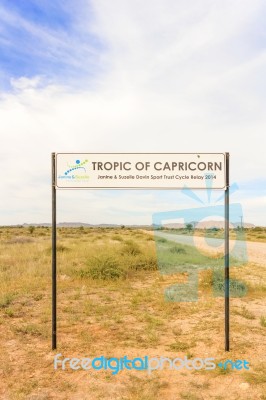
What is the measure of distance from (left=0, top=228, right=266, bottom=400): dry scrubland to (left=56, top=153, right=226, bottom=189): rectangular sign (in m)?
2.70

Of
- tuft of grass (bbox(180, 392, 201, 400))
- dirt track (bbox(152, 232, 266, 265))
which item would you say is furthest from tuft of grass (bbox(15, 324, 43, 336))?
dirt track (bbox(152, 232, 266, 265))

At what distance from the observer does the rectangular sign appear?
606cm

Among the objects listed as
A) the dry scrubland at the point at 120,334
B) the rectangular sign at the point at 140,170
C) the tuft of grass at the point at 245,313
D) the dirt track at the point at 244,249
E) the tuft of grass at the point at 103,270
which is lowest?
the dirt track at the point at 244,249

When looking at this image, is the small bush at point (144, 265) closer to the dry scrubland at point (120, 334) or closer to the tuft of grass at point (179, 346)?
the dry scrubland at point (120, 334)

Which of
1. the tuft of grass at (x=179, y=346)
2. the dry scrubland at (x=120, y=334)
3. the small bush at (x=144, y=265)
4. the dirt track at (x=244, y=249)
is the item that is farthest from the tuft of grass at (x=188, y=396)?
the dirt track at (x=244, y=249)

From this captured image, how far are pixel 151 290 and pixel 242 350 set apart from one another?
4.99 metres

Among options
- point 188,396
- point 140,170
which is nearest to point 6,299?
point 140,170

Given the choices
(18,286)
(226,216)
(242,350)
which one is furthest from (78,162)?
(18,286)

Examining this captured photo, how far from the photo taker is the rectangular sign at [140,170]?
6.06 metres

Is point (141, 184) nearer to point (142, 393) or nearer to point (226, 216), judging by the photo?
point (226, 216)

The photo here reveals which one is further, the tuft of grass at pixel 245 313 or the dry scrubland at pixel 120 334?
the tuft of grass at pixel 245 313

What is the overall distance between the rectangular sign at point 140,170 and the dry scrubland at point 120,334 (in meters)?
2.70

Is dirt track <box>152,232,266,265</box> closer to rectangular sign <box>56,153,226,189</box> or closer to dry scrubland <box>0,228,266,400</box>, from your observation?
dry scrubland <box>0,228,266,400</box>

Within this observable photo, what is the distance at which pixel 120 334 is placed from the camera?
7.11 m
